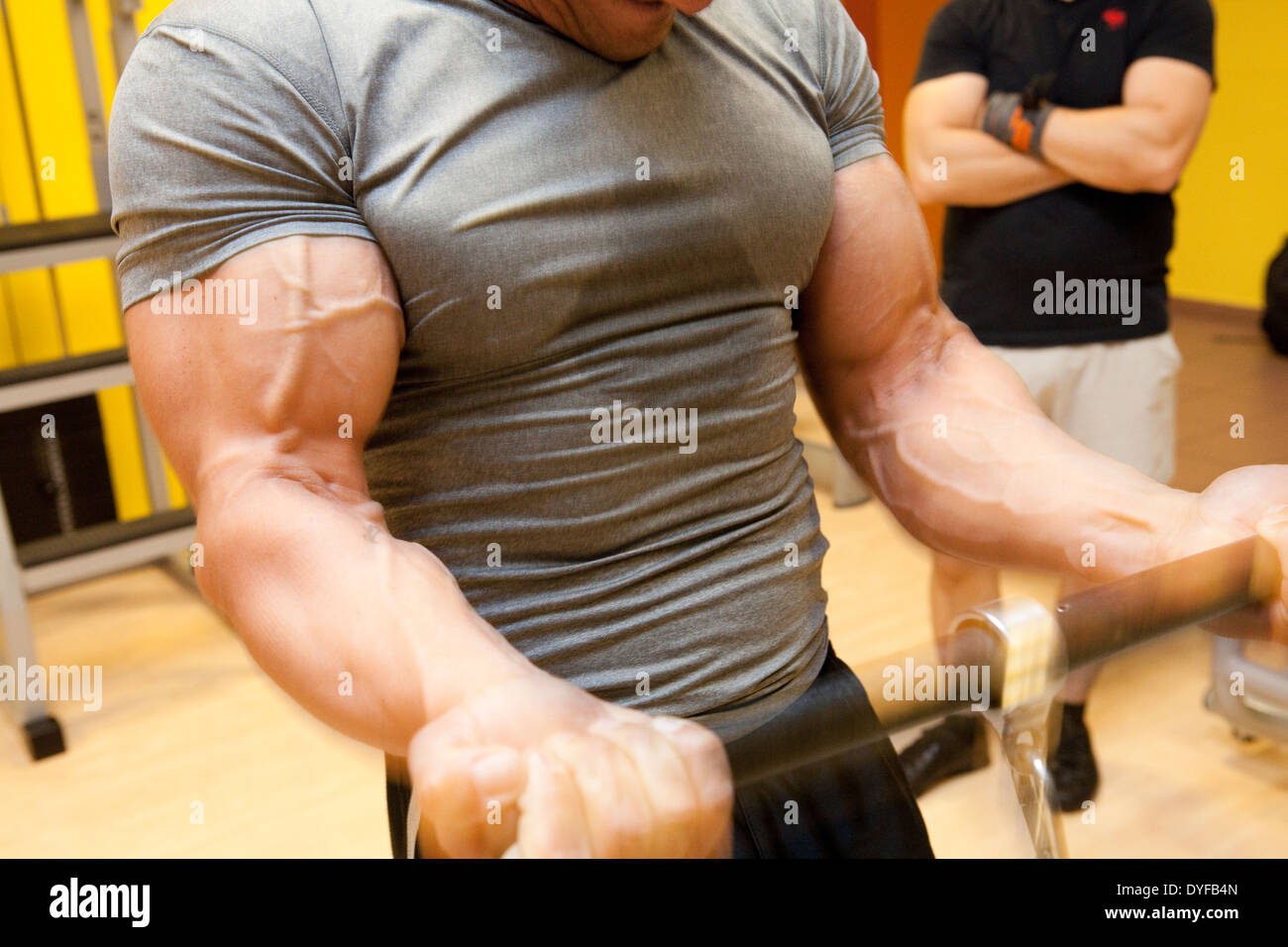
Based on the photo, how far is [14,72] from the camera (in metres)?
3.18

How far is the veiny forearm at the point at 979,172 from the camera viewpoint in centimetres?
216

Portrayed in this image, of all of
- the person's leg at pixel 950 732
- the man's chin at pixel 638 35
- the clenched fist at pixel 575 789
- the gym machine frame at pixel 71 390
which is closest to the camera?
the clenched fist at pixel 575 789

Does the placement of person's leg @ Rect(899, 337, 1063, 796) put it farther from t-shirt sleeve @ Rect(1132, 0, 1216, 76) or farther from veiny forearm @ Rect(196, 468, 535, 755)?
veiny forearm @ Rect(196, 468, 535, 755)

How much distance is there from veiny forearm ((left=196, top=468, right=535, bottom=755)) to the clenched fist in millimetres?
57

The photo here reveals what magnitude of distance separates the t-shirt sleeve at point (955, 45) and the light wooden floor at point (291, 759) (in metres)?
1.16

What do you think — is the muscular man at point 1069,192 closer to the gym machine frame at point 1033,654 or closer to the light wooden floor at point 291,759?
the light wooden floor at point 291,759

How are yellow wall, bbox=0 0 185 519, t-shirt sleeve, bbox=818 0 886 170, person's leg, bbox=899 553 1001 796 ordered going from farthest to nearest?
yellow wall, bbox=0 0 185 519 → person's leg, bbox=899 553 1001 796 → t-shirt sleeve, bbox=818 0 886 170

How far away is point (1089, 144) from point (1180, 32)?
0.23 m

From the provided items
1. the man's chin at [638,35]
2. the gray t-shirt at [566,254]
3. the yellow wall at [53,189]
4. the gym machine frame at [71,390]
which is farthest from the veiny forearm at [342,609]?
the yellow wall at [53,189]

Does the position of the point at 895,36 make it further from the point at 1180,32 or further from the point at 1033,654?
the point at 1033,654

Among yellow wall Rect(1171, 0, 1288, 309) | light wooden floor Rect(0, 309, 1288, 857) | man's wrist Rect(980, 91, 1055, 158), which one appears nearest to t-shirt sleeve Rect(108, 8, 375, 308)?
light wooden floor Rect(0, 309, 1288, 857)

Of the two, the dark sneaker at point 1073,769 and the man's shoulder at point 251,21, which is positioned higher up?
the man's shoulder at point 251,21

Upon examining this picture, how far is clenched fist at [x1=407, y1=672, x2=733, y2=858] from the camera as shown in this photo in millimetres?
565
